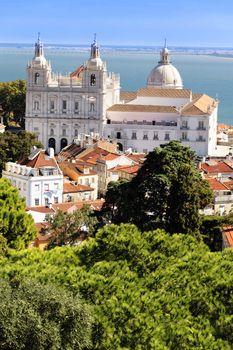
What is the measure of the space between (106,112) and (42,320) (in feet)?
128

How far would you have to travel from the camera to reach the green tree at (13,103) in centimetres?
5747

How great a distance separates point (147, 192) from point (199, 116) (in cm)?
2735

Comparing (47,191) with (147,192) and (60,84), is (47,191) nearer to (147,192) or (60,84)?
(147,192)

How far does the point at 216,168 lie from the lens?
36.4 meters

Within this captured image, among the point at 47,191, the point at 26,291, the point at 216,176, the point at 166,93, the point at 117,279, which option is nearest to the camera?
the point at 26,291

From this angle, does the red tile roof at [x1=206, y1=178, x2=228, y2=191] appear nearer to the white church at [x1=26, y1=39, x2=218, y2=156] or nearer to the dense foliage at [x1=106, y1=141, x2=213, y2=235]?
the dense foliage at [x1=106, y1=141, x2=213, y2=235]

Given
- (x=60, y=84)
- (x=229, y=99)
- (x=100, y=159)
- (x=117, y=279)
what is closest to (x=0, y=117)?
(x=60, y=84)

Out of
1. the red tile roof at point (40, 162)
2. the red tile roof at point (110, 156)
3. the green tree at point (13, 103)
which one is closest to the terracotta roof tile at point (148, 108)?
the green tree at point (13, 103)

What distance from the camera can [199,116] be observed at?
50.2 meters

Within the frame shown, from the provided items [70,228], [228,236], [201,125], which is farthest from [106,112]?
[228,236]

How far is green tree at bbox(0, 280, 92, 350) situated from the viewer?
43.1 ft

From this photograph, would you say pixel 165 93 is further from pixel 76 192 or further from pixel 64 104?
pixel 76 192

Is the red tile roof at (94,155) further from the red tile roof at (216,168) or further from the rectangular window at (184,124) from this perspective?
the rectangular window at (184,124)

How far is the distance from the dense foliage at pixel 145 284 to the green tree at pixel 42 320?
0.28 m
